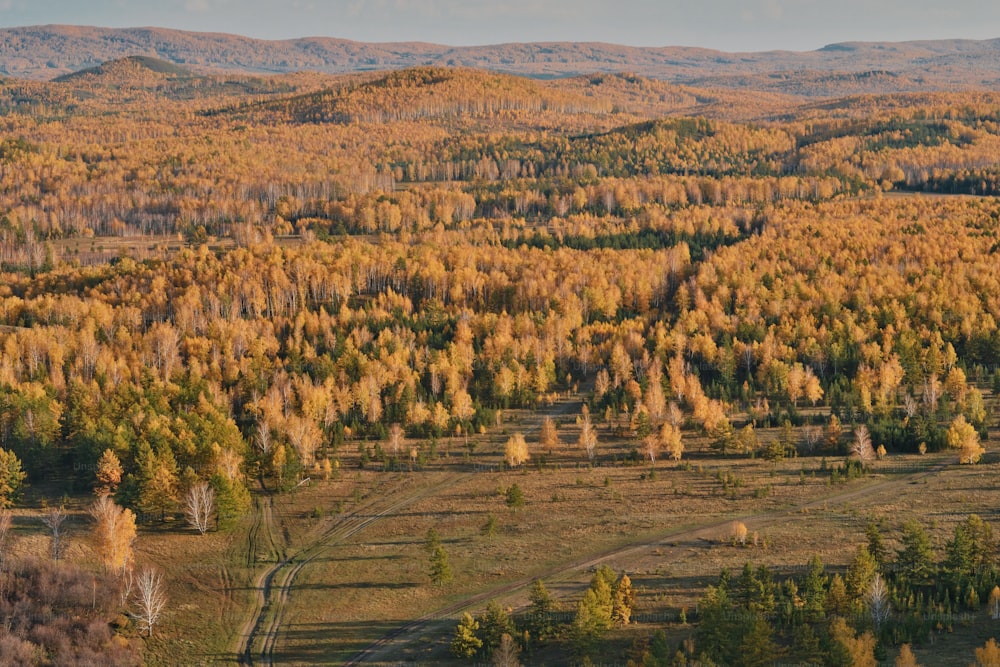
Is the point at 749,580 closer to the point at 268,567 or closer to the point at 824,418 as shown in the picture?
the point at 268,567

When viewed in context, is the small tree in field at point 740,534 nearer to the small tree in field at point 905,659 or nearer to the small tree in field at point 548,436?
the small tree in field at point 905,659

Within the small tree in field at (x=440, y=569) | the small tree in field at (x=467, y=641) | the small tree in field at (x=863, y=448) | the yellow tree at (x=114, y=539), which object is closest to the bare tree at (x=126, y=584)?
the yellow tree at (x=114, y=539)

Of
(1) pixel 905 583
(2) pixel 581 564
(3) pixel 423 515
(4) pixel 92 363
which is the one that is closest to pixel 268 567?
(3) pixel 423 515

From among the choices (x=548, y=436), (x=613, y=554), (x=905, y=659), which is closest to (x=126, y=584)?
(x=613, y=554)

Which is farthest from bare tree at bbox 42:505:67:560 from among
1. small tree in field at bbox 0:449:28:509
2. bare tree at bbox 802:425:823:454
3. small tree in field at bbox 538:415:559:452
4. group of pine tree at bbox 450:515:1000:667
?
bare tree at bbox 802:425:823:454

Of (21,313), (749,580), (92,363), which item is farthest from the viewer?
(21,313)

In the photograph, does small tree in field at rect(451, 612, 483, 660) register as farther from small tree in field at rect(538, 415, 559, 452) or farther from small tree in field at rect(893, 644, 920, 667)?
small tree in field at rect(538, 415, 559, 452)
